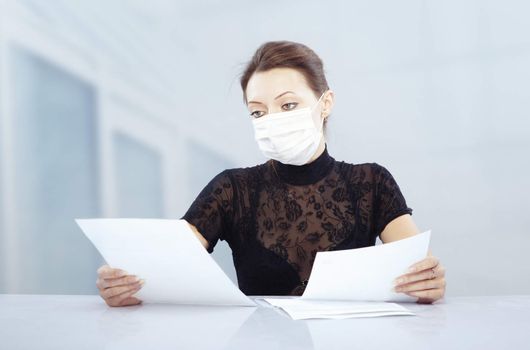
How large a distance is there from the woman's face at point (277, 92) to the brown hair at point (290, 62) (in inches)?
0.7

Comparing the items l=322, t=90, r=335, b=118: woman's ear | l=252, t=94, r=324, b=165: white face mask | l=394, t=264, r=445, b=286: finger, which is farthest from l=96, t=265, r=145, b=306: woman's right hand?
l=322, t=90, r=335, b=118: woman's ear

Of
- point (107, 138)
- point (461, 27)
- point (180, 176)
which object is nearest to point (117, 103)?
point (107, 138)

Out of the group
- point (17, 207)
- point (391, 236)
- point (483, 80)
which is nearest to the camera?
point (391, 236)

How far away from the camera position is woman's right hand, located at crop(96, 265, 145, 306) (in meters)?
1.10

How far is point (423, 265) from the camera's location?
1115 mm

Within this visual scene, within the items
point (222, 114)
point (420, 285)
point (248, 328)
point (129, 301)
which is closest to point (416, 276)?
point (420, 285)

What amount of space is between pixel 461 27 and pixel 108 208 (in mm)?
1785

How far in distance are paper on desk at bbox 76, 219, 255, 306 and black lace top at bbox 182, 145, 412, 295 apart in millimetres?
582

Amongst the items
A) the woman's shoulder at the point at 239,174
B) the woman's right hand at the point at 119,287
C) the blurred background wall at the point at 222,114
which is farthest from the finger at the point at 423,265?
the blurred background wall at the point at 222,114

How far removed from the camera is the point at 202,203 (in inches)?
67.9

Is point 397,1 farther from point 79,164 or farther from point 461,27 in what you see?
point 79,164

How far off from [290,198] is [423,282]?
67cm

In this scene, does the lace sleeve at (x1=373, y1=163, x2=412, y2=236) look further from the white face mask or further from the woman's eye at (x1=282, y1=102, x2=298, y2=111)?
the woman's eye at (x1=282, y1=102, x2=298, y2=111)

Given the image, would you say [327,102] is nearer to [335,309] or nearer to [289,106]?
[289,106]
